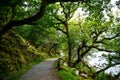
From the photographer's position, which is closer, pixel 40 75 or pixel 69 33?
pixel 40 75

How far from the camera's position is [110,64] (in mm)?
25891

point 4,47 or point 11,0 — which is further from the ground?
point 11,0

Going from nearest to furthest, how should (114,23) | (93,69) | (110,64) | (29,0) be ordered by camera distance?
(29,0) < (110,64) < (114,23) < (93,69)

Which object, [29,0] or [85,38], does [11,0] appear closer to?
[29,0]

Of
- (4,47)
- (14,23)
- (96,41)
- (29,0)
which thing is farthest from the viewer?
(96,41)

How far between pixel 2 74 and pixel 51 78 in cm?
361

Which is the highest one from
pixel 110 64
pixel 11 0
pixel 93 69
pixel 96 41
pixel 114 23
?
pixel 11 0

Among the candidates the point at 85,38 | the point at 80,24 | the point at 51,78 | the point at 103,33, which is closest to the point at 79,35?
the point at 85,38

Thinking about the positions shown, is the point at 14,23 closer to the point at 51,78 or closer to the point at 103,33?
the point at 51,78

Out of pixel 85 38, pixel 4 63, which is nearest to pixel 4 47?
pixel 4 63

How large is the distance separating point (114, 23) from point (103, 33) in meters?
2.62

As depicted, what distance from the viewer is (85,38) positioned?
27.0 meters

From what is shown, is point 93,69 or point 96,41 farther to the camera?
point 93,69

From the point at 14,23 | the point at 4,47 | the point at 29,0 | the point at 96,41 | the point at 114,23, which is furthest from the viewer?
the point at 96,41
